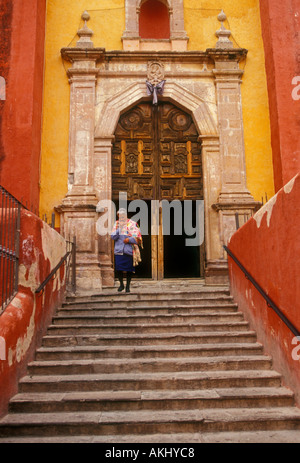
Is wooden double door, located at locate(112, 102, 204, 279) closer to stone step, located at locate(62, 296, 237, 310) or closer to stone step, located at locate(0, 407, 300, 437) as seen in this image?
stone step, located at locate(62, 296, 237, 310)

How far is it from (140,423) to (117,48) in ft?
28.3

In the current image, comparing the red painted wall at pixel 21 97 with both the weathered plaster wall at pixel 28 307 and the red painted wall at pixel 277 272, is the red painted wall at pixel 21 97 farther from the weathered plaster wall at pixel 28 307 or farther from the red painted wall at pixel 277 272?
the red painted wall at pixel 277 272

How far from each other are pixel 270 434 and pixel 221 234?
5.52 meters

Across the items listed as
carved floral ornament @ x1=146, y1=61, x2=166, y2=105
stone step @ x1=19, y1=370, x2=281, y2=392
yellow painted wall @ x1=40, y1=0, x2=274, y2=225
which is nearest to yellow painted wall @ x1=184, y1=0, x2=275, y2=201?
yellow painted wall @ x1=40, y1=0, x2=274, y2=225

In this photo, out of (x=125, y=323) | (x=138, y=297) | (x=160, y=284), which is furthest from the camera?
(x=160, y=284)

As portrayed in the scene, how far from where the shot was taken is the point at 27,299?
4656 millimetres

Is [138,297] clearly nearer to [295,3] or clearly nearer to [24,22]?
[24,22]

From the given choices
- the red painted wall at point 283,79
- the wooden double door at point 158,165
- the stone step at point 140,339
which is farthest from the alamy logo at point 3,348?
the red painted wall at point 283,79

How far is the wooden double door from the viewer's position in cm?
930

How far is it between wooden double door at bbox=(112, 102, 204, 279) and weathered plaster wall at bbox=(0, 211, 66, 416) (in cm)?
360

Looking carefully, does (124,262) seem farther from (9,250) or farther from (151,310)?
(9,250)

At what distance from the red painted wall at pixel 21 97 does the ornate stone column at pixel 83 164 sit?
0.70 m

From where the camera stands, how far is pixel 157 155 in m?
9.52

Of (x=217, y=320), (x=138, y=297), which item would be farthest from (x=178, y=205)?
(x=217, y=320)
